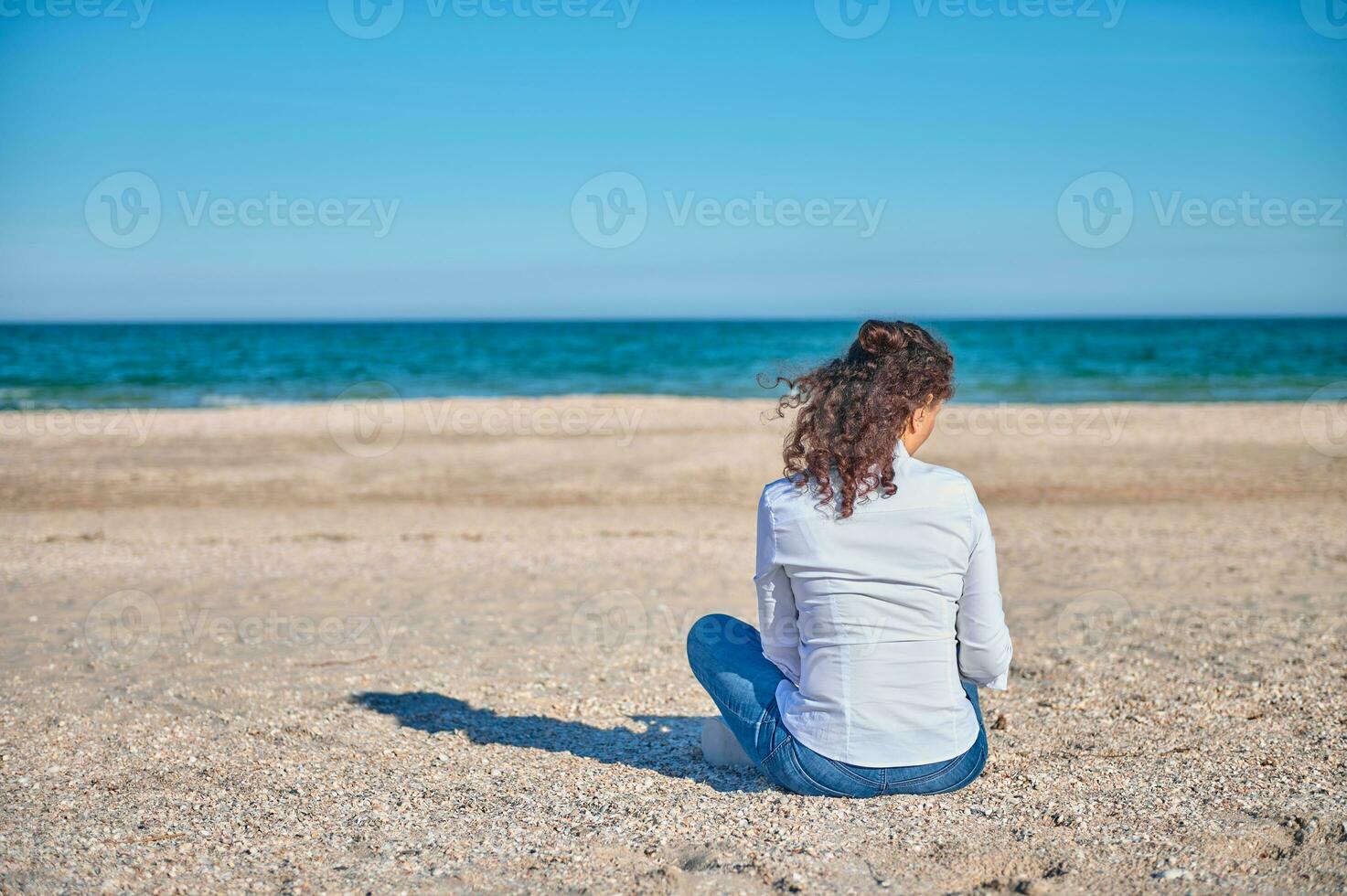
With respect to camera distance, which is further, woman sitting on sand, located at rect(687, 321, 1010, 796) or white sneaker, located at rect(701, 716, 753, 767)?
white sneaker, located at rect(701, 716, 753, 767)

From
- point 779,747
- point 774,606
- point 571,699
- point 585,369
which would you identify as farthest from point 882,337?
point 585,369

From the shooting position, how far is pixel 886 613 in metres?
2.93

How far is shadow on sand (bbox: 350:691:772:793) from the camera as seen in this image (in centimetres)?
374

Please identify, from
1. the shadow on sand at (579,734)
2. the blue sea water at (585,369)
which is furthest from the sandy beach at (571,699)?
the blue sea water at (585,369)

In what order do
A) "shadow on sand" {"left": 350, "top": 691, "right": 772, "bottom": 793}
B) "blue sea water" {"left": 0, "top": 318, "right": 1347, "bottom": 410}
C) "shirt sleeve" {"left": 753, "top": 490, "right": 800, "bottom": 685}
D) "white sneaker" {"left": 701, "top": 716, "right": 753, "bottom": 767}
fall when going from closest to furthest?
"shirt sleeve" {"left": 753, "top": 490, "right": 800, "bottom": 685} → "white sneaker" {"left": 701, "top": 716, "right": 753, "bottom": 767} → "shadow on sand" {"left": 350, "top": 691, "right": 772, "bottom": 793} → "blue sea water" {"left": 0, "top": 318, "right": 1347, "bottom": 410}

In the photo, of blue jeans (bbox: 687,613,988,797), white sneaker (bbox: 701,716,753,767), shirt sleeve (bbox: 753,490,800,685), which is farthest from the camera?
white sneaker (bbox: 701,716,753,767)

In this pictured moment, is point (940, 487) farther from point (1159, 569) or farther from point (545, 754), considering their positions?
point (1159, 569)

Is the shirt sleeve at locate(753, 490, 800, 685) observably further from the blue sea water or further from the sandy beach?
the blue sea water

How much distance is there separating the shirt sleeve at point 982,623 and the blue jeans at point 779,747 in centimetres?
20

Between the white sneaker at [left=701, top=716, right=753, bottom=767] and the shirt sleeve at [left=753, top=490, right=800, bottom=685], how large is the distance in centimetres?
54

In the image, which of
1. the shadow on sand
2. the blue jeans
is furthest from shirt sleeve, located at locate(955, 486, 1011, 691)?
the shadow on sand

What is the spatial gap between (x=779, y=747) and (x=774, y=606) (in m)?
0.47

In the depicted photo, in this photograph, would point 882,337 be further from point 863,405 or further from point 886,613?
point 886,613

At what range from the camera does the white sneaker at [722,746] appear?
3.63 m
